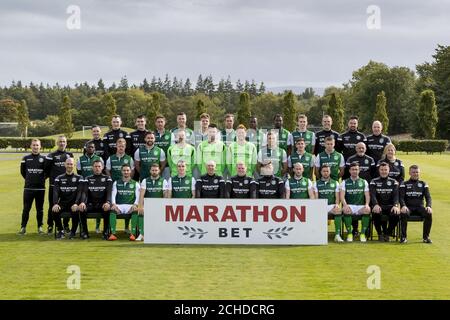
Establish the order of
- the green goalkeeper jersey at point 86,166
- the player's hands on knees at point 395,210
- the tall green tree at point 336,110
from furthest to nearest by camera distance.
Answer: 1. the tall green tree at point 336,110
2. the green goalkeeper jersey at point 86,166
3. the player's hands on knees at point 395,210

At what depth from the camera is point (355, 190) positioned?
523 inches

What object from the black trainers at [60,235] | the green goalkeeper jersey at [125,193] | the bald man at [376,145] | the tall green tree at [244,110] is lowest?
the black trainers at [60,235]

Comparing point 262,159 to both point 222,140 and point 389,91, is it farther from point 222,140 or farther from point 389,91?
point 389,91

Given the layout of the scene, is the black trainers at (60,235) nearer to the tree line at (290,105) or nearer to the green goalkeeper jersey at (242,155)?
the green goalkeeper jersey at (242,155)

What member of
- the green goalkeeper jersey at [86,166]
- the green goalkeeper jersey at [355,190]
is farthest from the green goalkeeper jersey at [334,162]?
the green goalkeeper jersey at [86,166]

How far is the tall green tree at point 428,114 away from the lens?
238 ft

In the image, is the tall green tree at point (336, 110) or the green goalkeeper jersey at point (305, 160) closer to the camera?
the green goalkeeper jersey at point (305, 160)

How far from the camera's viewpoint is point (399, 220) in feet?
43.1

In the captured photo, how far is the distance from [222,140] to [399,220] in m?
4.27

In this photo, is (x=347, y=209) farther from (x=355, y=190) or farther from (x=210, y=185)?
(x=210, y=185)

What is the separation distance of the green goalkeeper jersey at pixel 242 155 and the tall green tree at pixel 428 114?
6231 cm

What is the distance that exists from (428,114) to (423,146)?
12650 millimetres

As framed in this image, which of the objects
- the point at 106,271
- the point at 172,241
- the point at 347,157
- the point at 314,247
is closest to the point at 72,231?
the point at 172,241

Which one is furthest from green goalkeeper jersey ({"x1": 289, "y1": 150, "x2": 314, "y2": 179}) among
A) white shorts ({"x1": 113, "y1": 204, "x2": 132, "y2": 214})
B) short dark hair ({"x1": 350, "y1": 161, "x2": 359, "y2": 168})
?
white shorts ({"x1": 113, "y1": 204, "x2": 132, "y2": 214})
